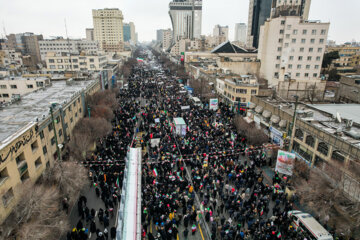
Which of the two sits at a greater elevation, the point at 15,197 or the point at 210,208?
the point at 15,197

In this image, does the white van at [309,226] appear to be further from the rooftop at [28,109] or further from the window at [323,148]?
the rooftop at [28,109]

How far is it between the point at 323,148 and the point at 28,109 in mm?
27667

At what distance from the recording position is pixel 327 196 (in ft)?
44.9

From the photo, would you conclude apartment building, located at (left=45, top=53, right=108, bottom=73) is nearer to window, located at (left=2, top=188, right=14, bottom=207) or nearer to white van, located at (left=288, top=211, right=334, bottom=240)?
window, located at (left=2, top=188, right=14, bottom=207)

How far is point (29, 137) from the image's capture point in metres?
16.8

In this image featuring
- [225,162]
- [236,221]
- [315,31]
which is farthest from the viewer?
[315,31]

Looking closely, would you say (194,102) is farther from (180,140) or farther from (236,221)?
(236,221)

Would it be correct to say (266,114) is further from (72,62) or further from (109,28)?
(109,28)

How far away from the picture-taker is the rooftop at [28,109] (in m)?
17.2

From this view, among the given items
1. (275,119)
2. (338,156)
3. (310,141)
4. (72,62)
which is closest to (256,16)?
(72,62)

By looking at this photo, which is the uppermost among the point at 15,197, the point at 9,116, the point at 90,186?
the point at 9,116

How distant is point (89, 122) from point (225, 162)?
15277mm

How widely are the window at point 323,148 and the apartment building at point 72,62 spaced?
52045 mm

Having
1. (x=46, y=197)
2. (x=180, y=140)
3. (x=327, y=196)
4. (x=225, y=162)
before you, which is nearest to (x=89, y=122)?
(x=180, y=140)
